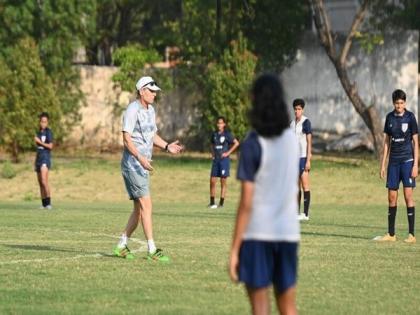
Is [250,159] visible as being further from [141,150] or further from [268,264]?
[141,150]

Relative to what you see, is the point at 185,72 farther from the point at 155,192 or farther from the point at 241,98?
the point at 155,192

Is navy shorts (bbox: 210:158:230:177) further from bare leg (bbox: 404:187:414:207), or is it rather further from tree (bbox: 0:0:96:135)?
tree (bbox: 0:0:96:135)

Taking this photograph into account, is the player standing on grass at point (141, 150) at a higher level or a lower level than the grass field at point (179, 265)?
higher

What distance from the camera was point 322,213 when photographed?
27438mm

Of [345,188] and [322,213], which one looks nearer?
[322,213]

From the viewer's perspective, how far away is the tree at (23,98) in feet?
134

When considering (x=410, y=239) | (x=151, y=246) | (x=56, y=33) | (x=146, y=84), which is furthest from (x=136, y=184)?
(x=56, y=33)

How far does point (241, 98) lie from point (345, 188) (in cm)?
649

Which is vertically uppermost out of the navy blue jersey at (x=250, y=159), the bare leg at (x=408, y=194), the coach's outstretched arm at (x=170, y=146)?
the navy blue jersey at (x=250, y=159)

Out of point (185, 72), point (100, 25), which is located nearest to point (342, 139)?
point (185, 72)

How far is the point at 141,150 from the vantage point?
1520 centimetres

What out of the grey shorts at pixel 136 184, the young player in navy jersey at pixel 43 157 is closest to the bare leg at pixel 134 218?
the grey shorts at pixel 136 184

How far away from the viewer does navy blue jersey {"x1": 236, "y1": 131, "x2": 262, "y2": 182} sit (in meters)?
8.50

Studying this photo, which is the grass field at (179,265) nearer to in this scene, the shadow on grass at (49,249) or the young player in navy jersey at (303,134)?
the shadow on grass at (49,249)
